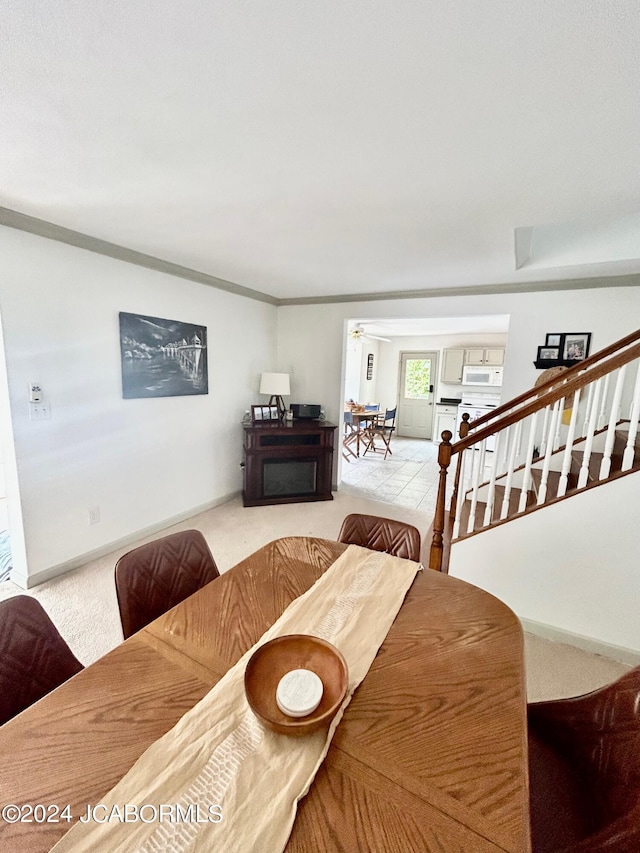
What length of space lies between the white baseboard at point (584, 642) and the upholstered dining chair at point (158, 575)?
69.5 inches

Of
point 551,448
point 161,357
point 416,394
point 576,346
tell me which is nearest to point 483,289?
point 576,346

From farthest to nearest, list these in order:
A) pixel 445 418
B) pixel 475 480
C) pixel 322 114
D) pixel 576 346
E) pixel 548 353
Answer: pixel 445 418 → pixel 548 353 → pixel 576 346 → pixel 475 480 → pixel 322 114

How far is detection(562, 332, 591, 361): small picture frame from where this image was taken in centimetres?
308

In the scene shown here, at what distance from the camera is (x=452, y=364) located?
7.22m

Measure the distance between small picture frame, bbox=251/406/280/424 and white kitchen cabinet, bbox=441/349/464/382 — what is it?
4.39m

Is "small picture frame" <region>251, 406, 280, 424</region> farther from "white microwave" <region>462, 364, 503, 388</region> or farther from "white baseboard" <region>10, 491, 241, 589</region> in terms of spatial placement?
"white microwave" <region>462, 364, 503, 388</region>

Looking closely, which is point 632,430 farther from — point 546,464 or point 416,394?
point 416,394

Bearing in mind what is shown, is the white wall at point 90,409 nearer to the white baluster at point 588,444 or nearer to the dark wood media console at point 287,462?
the dark wood media console at point 287,462

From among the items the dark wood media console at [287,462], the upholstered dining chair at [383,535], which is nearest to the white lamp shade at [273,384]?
the dark wood media console at [287,462]

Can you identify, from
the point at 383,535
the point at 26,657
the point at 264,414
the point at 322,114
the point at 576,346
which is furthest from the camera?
the point at 264,414

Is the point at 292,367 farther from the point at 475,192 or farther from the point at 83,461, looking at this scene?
the point at 475,192

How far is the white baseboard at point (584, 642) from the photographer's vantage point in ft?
6.38

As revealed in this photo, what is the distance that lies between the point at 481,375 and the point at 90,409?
6.34 metres

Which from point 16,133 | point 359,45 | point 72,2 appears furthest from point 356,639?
point 16,133
